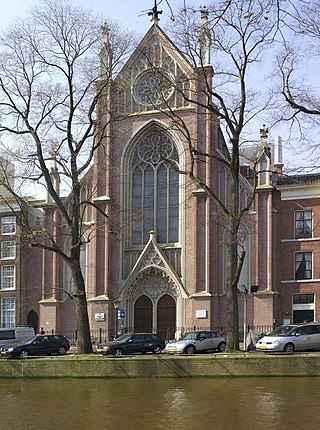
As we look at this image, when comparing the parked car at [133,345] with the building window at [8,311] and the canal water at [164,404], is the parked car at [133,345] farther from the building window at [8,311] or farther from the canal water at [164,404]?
the building window at [8,311]

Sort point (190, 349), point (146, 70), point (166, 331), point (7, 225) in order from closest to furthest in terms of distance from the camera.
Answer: point (190, 349), point (166, 331), point (146, 70), point (7, 225)

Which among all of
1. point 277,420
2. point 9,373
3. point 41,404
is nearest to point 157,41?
point 9,373

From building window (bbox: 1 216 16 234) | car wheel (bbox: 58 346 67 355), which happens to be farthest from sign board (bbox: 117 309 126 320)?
building window (bbox: 1 216 16 234)

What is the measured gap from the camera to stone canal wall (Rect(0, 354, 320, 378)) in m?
26.2

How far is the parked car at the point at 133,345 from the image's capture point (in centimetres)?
3797

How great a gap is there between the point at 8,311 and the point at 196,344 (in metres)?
22.9

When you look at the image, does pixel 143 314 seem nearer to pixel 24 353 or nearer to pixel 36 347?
pixel 36 347

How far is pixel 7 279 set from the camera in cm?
5700

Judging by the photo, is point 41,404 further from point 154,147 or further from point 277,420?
point 154,147

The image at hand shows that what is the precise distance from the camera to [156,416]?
18844mm

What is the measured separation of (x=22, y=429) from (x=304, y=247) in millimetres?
36576

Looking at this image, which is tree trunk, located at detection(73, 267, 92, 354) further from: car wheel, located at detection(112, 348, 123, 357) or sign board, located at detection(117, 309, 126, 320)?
sign board, located at detection(117, 309, 126, 320)

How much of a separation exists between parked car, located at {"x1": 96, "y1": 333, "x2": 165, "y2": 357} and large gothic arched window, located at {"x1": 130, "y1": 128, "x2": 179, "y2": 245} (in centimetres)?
1242

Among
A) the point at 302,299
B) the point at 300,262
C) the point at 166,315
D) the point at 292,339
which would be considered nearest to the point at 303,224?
the point at 300,262
